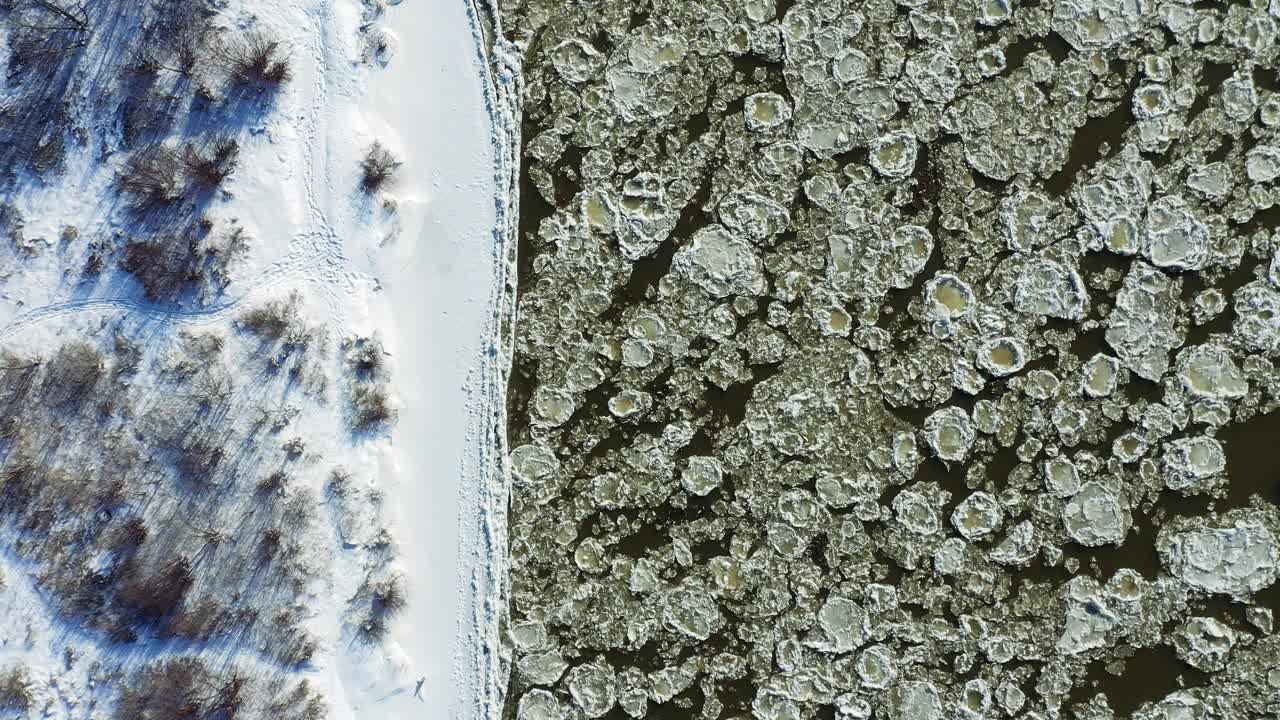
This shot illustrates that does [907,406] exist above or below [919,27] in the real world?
below

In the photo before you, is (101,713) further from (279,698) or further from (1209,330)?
(1209,330)

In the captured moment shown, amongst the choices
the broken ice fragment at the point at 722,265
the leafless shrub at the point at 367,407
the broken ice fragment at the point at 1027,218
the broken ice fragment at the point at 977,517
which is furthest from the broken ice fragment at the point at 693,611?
the broken ice fragment at the point at 1027,218

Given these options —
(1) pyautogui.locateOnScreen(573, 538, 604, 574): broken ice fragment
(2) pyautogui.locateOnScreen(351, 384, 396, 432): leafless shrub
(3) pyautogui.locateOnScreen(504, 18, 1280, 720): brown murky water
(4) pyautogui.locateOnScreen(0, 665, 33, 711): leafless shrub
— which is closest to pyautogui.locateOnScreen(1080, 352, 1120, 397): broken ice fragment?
(3) pyautogui.locateOnScreen(504, 18, 1280, 720): brown murky water

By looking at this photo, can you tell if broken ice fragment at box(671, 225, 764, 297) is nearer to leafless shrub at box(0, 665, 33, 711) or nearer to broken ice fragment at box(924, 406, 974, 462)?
broken ice fragment at box(924, 406, 974, 462)

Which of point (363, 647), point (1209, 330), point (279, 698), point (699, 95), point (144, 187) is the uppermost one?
point (1209, 330)

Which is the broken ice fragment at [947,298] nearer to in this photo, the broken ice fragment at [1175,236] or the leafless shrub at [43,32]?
the broken ice fragment at [1175,236]

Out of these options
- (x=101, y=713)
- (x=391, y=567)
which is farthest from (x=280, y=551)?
(x=101, y=713)
